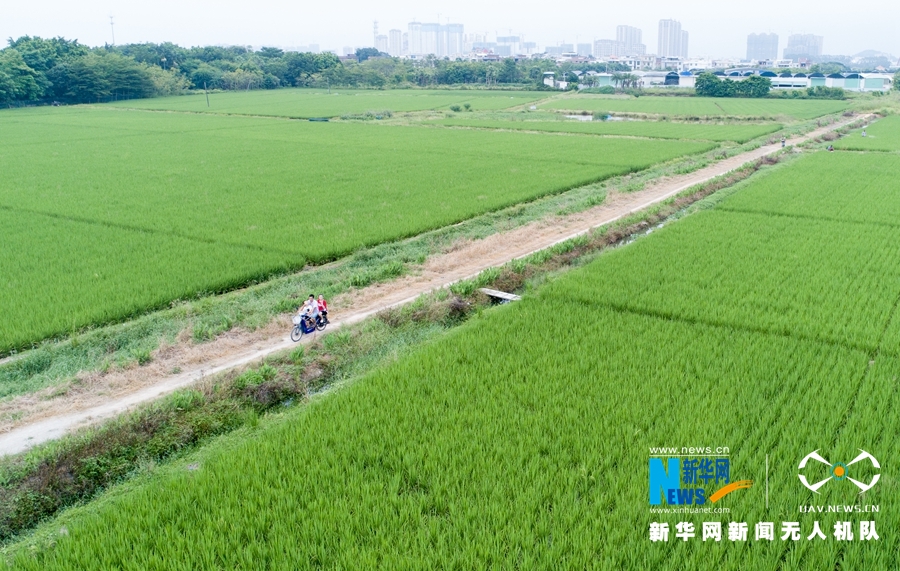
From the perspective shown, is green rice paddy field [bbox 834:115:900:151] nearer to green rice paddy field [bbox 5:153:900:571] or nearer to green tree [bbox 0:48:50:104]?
green rice paddy field [bbox 5:153:900:571]

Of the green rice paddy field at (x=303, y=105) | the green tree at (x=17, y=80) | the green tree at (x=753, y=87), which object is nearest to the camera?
the green rice paddy field at (x=303, y=105)

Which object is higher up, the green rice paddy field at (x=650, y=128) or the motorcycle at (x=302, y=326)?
the green rice paddy field at (x=650, y=128)

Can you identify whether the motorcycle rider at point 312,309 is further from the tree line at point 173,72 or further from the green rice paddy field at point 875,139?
the tree line at point 173,72

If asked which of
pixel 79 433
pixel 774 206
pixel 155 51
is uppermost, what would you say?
pixel 155 51

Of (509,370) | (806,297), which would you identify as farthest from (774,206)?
(509,370)

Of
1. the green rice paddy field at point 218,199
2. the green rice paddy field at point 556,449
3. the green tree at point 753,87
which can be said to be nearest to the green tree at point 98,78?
the green rice paddy field at point 218,199

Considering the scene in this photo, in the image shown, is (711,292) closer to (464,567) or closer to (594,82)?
(464,567)

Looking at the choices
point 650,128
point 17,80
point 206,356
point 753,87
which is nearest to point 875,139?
point 650,128

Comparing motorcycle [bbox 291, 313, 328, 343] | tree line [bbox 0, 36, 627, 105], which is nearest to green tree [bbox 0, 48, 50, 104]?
tree line [bbox 0, 36, 627, 105]
